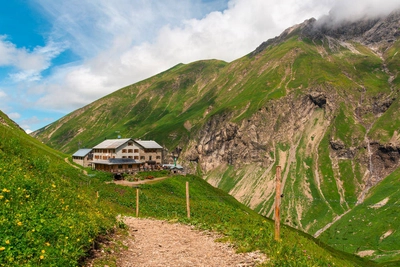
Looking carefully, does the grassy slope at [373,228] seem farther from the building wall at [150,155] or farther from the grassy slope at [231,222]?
the building wall at [150,155]

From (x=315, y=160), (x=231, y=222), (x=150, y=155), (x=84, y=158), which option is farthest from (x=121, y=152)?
(x=315, y=160)

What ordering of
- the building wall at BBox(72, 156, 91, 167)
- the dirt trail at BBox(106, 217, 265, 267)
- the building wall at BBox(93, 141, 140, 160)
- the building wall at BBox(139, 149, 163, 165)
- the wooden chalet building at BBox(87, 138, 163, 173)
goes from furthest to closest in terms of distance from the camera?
the building wall at BBox(139, 149, 163, 165) → the building wall at BBox(72, 156, 91, 167) → the building wall at BBox(93, 141, 140, 160) → the wooden chalet building at BBox(87, 138, 163, 173) → the dirt trail at BBox(106, 217, 265, 267)

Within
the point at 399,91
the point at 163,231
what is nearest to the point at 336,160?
the point at 399,91

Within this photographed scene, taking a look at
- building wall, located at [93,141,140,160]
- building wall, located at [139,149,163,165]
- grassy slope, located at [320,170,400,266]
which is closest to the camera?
grassy slope, located at [320,170,400,266]

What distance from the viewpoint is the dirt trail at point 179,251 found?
13428 mm

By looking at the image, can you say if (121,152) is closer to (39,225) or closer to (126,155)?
(126,155)

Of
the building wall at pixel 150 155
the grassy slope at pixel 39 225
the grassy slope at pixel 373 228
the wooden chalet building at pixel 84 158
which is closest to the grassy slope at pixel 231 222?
the grassy slope at pixel 39 225

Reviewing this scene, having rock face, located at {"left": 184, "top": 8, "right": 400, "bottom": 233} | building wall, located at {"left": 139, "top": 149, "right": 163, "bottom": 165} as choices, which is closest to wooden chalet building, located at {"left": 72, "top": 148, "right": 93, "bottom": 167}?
building wall, located at {"left": 139, "top": 149, "right": 163, "bottom": 165}

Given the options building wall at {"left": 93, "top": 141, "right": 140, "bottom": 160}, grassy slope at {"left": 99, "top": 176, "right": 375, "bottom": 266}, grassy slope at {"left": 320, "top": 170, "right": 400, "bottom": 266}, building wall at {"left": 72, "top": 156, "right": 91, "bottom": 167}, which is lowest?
grassy slope at {"left": 320, "top": 170, "right": 400, "bottom": 266}

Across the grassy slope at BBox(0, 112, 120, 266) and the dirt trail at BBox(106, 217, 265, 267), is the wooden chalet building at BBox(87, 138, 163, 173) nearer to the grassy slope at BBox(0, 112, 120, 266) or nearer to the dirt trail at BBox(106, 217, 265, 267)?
the dirt trail at BBox(106, 217, 265, 267)

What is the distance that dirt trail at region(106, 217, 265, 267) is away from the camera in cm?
1343

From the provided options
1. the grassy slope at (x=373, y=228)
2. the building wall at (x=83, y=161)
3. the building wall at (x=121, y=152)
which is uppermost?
the building wall at (x=121, y=152)

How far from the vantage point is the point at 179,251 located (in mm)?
15477

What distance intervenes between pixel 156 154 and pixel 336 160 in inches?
4348
